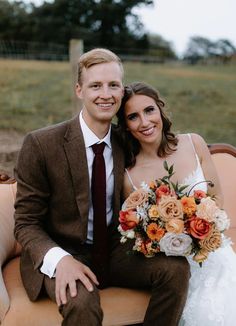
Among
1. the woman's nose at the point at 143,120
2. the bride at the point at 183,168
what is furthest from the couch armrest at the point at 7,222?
the woman's nose at the point at 143,120

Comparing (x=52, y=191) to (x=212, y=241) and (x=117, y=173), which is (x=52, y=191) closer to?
(x=117, y=173)

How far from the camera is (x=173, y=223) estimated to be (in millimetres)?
2590

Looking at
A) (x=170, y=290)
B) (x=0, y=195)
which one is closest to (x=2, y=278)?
(x=0, y=195)

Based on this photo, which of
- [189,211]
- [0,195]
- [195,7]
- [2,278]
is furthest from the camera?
[195,7]

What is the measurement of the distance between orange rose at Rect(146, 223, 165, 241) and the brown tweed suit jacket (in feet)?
1.67

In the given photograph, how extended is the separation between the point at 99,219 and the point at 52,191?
0.35 metres

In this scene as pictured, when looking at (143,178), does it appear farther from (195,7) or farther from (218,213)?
(195,7)

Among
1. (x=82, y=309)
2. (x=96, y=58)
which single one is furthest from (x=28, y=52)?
(x=82, y=309)

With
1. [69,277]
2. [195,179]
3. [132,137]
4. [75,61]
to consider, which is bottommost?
[69,277]

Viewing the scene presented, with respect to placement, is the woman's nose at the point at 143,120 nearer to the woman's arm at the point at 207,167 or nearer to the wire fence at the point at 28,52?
the woman's arm at the point at 207,167

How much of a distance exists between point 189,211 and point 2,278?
1.25 m

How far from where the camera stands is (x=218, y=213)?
269 centimetres

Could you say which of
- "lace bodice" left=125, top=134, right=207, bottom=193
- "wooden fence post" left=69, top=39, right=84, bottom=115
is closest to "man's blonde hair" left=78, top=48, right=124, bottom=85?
"lace bodice" left=125, top=134, right=207, bottom=193

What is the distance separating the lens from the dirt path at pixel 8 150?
18.0ft
